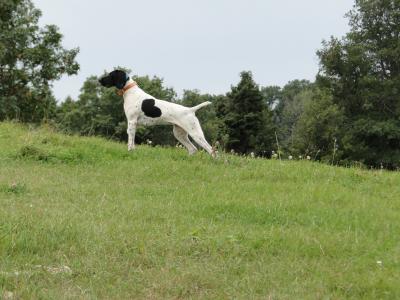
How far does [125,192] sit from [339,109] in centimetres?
3535

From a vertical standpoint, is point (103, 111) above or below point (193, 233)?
above

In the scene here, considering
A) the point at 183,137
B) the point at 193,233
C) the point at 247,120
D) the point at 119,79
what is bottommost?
the point at 193,233

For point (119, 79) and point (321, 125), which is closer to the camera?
point (119, 79)

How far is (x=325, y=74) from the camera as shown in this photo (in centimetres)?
4272

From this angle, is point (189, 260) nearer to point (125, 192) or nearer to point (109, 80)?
point (125, 192)

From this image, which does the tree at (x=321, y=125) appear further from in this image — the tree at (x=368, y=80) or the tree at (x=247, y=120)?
the tree at (x=247, y=120)

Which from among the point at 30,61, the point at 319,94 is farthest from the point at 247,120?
the point at 30,61

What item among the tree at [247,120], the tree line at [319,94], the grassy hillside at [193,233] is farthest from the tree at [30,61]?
the grassy hillside at [193,233]

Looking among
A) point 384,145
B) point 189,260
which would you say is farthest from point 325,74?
point 189,260

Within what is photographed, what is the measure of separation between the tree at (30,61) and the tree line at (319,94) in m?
0.06

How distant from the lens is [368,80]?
3919cm

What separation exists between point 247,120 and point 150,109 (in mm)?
34580

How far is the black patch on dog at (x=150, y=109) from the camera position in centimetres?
1182

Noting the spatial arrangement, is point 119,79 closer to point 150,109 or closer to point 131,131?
point 150,109
